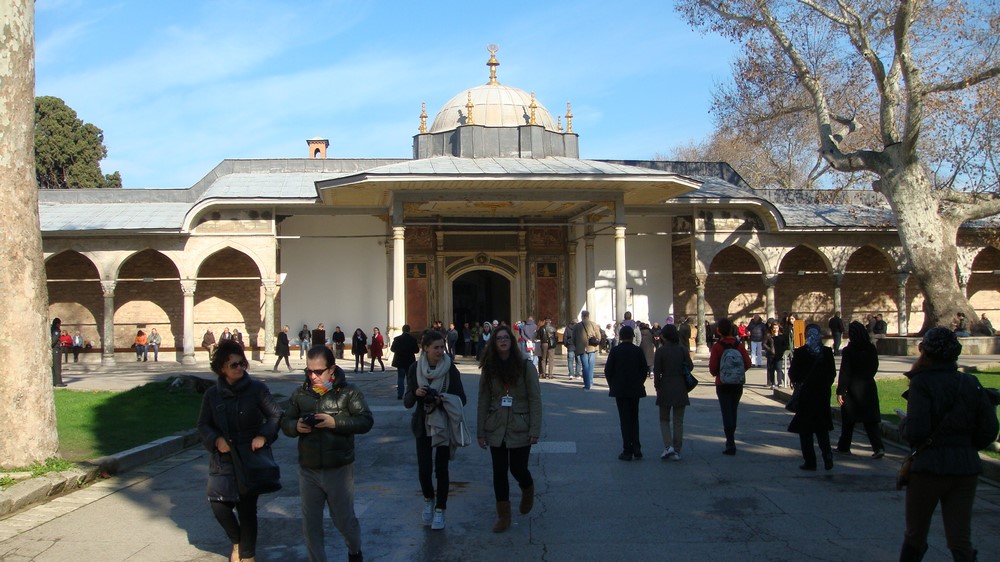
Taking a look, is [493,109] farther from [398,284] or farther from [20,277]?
[20,277]

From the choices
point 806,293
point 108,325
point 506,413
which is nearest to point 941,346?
point 506,413

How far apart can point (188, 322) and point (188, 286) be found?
109cm

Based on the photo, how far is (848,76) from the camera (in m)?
24.8

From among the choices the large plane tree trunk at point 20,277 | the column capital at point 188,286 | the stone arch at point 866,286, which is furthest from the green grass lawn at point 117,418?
the stone arch at point 866,286

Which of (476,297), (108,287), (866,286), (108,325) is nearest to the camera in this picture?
(108,287)

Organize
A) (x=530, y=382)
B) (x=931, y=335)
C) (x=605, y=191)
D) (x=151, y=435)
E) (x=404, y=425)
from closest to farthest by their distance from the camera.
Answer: (x=931, y=335) < (x=530, y=382) < (x=151, y=435) < (x=404, y=425) < (x=605, y=191)

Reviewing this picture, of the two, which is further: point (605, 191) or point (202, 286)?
point (202, 286)

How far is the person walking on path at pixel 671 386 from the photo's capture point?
30.2 feet

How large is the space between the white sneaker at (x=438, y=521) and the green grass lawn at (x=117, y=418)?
14.6 ft

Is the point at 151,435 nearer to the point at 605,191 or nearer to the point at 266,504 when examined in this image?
the point at 266,504

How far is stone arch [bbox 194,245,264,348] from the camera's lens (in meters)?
27.8

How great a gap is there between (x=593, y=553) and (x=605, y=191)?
60.6ft

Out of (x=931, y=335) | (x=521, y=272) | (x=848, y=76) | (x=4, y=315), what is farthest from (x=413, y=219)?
(x=931, y=335)

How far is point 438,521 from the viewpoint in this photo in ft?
21.2
